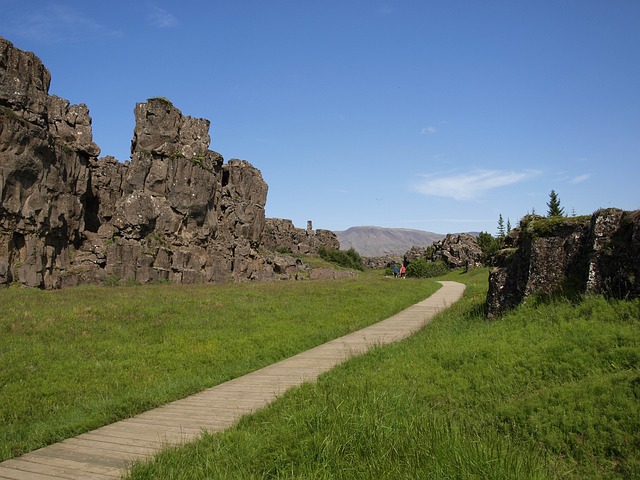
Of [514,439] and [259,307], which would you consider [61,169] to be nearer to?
[259,307]

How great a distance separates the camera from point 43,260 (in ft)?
109

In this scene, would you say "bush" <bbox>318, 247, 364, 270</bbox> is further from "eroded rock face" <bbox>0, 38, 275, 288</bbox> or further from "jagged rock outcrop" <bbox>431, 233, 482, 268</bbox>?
"eroded rock face" <bbox>0, 38, 275, 288</bbox>

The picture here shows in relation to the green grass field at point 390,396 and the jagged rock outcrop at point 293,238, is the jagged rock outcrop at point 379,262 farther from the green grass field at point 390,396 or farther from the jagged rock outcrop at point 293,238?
the green grass field at point 390,396

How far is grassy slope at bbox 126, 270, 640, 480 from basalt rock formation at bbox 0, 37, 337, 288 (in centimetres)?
2902

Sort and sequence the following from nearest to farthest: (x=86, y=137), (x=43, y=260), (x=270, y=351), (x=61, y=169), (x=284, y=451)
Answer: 1. (x=284, y=451)
2. (x=270, y=351)
3. (x=43, y=260)
4. (x=61, y=169)
5. (x=86, y=137)

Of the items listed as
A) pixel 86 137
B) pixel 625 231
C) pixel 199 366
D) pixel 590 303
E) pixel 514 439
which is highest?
pixel 86 137

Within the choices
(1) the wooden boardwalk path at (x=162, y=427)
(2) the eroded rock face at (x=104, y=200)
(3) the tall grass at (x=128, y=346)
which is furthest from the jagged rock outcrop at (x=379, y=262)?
(1) the wooden boardwalk path at (x=162, y=427)

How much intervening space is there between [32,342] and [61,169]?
27.1 metres

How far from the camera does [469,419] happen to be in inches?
257

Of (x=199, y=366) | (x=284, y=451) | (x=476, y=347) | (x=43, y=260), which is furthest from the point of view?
(x=43, y=260)

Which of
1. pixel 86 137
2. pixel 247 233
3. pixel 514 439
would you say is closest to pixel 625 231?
pixel 514 439

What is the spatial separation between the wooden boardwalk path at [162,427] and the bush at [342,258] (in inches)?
3212

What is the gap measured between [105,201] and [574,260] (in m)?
43.6

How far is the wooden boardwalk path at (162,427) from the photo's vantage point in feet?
20.8
